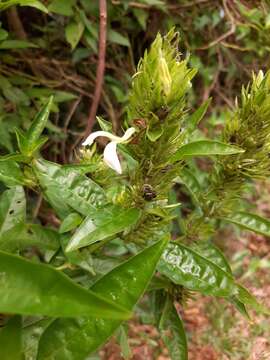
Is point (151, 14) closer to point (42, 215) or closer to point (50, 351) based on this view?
point (42, 215)

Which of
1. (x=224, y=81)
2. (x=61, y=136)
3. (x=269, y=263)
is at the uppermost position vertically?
(x=61, y=136)

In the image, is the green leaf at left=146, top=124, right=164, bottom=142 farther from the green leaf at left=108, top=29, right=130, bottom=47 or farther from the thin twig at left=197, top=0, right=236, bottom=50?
the thin twig at left=197, top=0, right=236, bottom=50

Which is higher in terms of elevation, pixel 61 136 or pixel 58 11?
pixel 58 11

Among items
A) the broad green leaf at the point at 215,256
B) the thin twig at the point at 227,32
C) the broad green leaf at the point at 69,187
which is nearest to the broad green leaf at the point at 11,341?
the broad green leaf at the point at 69,187

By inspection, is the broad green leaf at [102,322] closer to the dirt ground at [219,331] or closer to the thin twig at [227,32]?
the dirt ground at [219,331]

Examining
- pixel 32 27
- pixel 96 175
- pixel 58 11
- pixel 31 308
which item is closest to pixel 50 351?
pixel 31 308

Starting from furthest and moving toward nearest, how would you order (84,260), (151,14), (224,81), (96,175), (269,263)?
(224,81)
(269,263)
(151,14)
(96,175)
(84,260)
